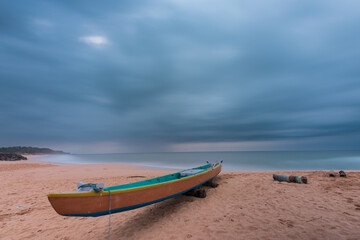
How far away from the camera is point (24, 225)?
4977 millimetres

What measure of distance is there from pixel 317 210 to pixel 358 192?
11.6ft

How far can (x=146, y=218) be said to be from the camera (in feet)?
17.0

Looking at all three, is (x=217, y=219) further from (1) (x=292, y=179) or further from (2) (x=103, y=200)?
(1) (x=292, y=179)

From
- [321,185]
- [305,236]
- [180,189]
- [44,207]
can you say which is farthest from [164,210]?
[321,185]

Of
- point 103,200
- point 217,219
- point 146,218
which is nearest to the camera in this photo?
point 103,200

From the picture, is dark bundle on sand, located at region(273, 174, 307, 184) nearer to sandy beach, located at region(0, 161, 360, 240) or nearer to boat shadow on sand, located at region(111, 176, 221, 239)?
sandy beach, located at region(0, 161, 360, 240)

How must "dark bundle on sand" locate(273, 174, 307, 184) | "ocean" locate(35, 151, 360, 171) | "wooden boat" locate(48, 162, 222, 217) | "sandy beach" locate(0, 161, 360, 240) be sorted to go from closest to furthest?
"wooden boat" locate(48, 162, 222, 217), "sandy beach" locate(0, 161, 360, 240), "dark bundle on sand" locate(273, 174, 307, 184), "ocean" locate(35, 151, 360, 171)

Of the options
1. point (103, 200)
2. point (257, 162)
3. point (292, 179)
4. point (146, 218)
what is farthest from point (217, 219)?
point (257, 162)

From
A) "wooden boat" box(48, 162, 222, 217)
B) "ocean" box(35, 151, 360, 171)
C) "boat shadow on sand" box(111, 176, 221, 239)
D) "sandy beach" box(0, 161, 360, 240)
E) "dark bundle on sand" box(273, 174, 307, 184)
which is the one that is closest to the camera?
"wooden boat" box(48, 162, 222, 217)

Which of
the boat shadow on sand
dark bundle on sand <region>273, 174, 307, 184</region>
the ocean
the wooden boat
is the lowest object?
the ocean

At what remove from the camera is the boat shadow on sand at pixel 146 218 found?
441 cm

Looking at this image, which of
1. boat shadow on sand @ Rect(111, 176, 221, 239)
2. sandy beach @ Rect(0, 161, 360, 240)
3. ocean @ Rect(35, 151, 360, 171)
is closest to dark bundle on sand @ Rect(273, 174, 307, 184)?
sandy beach @ Rect(0, 161, 360, 240)

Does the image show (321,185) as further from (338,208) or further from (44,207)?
(44,207)

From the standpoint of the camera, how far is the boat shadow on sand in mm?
4414
